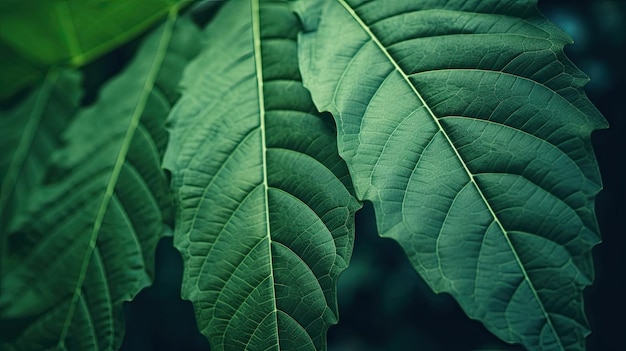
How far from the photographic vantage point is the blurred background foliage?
1300 mm

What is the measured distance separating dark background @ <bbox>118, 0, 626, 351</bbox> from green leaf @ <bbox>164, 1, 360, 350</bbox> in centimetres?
55

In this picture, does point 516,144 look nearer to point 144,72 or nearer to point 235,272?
point 235,272

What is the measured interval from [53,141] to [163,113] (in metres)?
0.30

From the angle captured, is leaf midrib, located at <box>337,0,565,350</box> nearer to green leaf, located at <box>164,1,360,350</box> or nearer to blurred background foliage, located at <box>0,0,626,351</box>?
green leaf, located at <box>164,1,360,350</box>

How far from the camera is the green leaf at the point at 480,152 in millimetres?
573

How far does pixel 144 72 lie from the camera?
86 centimetres

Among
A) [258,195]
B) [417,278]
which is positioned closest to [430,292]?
[417,278]

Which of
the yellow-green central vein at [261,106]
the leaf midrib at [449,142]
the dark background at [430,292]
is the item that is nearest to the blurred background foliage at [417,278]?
the dark background at [430,292]

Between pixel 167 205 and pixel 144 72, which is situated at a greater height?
pixel 144 72

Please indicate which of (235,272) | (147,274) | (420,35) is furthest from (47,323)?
(420,35)

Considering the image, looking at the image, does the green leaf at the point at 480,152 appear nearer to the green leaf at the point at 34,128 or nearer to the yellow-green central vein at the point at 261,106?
the yellow-green central vein at the point at 261,106

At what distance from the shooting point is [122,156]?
32.8 inches

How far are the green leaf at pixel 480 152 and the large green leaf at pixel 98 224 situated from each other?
11.8 inches

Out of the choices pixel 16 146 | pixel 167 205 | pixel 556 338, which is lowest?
pixel 556 338
